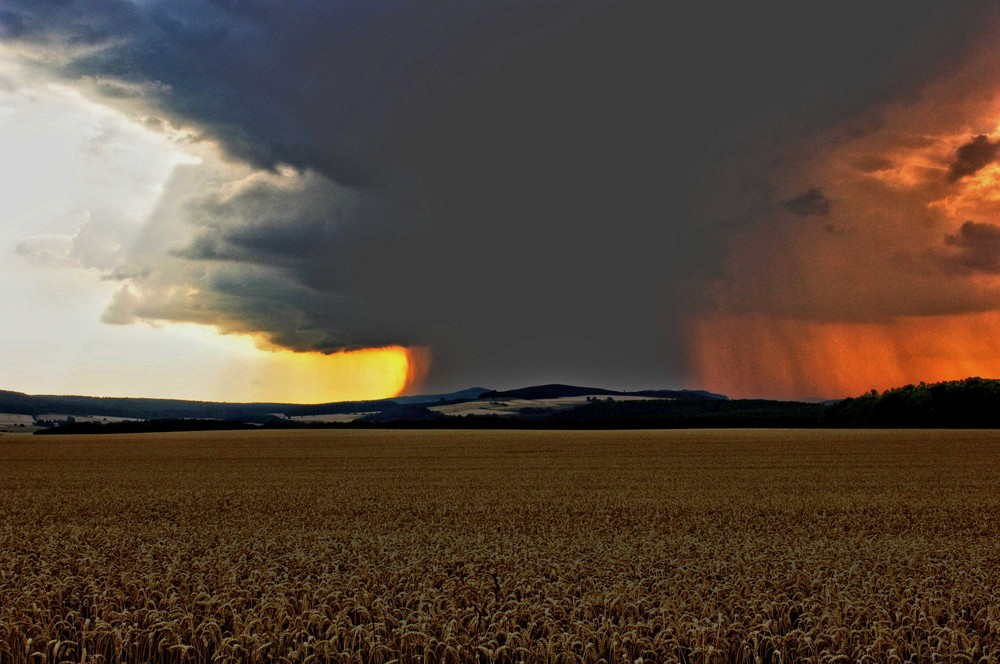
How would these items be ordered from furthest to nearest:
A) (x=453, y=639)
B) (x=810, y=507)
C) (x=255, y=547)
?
(x=810, y=507) < (x=255, y=547) < (x=453, y=639)

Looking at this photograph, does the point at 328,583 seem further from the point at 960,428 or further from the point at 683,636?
the point at 960,428

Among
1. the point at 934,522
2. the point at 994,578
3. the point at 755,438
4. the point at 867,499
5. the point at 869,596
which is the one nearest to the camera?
the point at 869,596

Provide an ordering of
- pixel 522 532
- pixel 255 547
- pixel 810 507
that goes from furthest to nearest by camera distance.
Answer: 1. pixel 810 507
2. pixel 522 532
3. pixel 255 547

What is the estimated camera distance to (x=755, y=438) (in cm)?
7688

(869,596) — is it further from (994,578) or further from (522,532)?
(522,532)

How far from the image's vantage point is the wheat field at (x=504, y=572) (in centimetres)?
900

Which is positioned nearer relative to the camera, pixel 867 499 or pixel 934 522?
pixel 934 522

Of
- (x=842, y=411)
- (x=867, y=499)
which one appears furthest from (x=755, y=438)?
(x=867, y=499)

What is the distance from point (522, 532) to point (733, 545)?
563cm

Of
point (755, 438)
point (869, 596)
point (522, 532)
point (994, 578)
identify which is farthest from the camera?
point (755, 438)

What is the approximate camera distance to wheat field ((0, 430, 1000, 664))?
29.5 ft

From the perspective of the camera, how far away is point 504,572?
12.8m

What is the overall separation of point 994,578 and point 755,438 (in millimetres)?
66386

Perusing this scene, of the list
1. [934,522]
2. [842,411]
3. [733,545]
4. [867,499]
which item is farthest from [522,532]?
[842,411]
